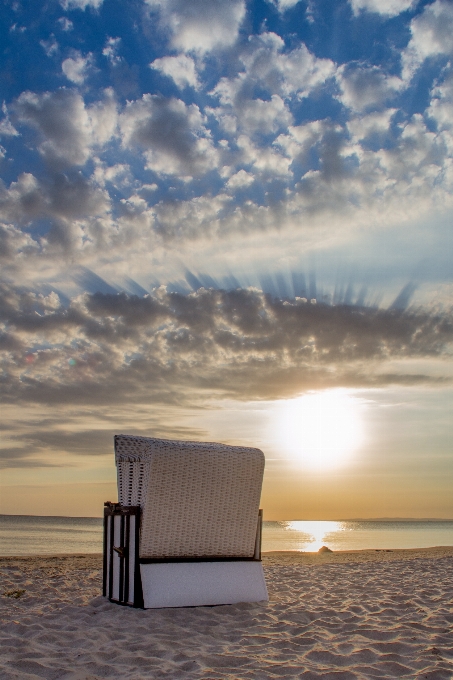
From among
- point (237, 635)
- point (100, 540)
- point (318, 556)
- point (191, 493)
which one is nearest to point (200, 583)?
point (191, 493)

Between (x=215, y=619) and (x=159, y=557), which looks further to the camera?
(x=159, y=557)

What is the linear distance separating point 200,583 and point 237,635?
1325mm

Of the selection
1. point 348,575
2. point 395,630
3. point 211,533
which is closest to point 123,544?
point 211,533

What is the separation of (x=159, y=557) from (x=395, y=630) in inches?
104

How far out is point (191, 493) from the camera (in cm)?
648

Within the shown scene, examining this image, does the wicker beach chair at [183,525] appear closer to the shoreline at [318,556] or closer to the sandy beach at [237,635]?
the sandy beach at [237,635]

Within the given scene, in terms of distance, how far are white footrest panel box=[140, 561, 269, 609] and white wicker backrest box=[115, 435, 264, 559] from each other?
13 centimetres

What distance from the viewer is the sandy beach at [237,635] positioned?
4.09 metres

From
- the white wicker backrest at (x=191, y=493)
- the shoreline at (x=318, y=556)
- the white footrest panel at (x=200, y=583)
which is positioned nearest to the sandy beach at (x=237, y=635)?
the white footrest panel at (x=200, y=583)

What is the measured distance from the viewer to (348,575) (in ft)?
31.3

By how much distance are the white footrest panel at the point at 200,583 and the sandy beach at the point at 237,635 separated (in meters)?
0.16

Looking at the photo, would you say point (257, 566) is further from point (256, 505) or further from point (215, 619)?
point (215, 619)

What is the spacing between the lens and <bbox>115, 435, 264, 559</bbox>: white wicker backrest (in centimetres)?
625

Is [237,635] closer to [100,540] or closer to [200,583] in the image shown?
[200,583]
